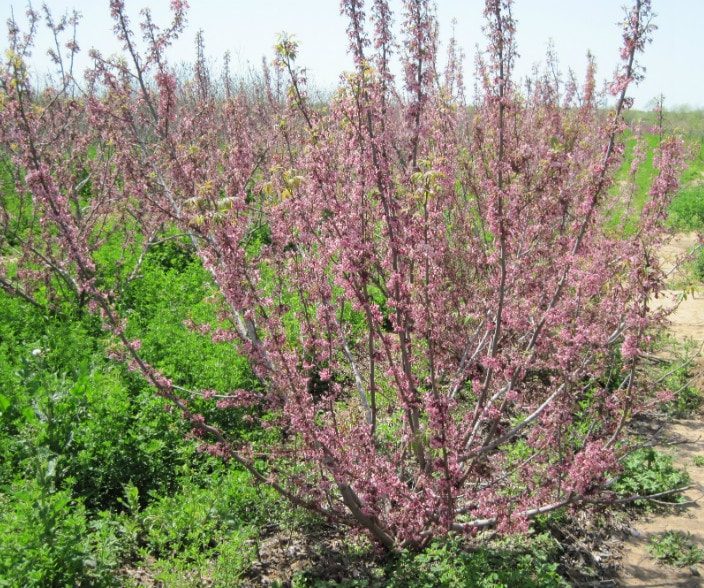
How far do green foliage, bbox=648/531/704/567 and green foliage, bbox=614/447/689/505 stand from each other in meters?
0.46

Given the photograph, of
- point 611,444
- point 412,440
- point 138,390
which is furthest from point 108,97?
point 611,444

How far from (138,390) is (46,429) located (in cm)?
120

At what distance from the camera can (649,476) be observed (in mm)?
4703

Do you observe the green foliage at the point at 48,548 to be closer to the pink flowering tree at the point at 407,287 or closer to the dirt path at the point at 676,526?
the pink flowering tree at the point at 407,287

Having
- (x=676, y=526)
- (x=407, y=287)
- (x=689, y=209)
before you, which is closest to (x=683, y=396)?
(x=676, y=526)

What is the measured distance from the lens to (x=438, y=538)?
144 inches

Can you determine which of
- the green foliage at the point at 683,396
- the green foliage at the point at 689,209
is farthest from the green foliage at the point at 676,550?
the green foliage at the point at 689,209

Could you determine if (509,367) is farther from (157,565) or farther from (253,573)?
(157,565)

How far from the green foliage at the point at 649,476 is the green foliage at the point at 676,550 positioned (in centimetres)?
46

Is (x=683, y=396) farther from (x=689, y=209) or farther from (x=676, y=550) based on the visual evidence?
(x=689, y=209)

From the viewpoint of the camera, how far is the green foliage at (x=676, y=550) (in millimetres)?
3873

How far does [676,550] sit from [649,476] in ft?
2.76

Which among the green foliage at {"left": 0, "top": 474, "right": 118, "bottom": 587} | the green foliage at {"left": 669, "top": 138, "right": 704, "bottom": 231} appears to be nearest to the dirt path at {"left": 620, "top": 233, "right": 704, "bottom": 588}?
the green foliage at {"left": 0, "top": 474, "right": 118, "bottom": 587}

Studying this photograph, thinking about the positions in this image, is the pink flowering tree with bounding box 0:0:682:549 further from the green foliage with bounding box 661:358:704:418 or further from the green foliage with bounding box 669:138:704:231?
the green foliage with bounding box 669:138:704:231
